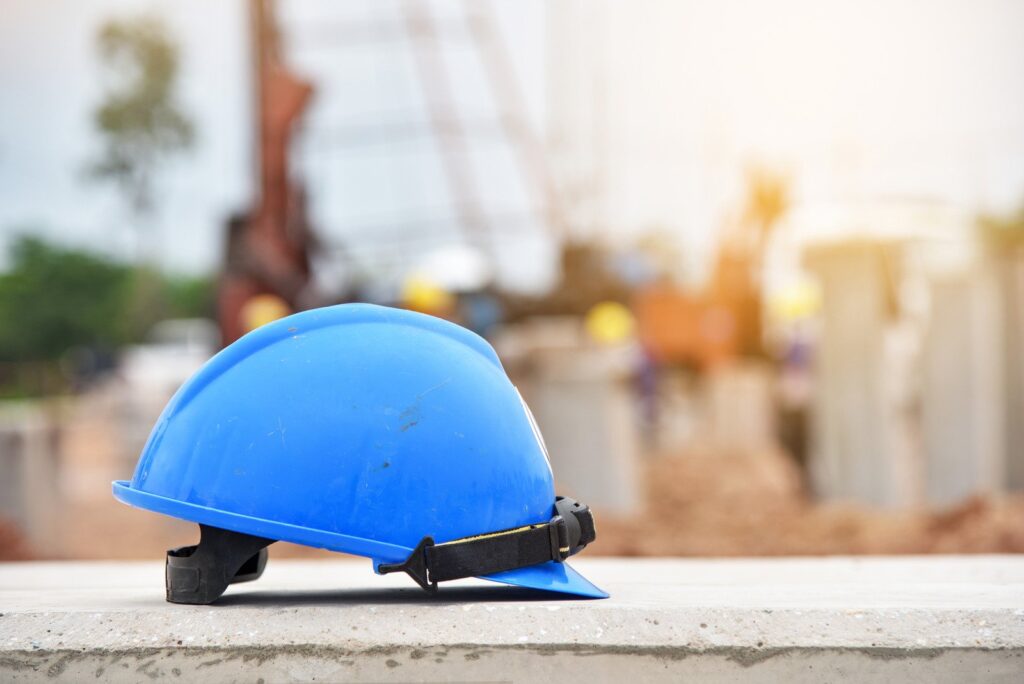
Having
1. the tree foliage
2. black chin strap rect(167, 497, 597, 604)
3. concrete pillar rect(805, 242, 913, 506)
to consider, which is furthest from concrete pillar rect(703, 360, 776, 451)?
the tree foliage

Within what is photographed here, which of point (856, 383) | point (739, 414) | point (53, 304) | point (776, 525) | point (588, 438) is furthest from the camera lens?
point (53, 304)

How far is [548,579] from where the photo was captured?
9.87 ft

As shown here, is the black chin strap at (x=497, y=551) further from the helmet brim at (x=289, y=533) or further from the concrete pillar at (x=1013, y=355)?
the concrete pillar at (x=1013, y=355)

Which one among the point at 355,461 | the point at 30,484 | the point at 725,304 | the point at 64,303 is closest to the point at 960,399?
the point at 30,484

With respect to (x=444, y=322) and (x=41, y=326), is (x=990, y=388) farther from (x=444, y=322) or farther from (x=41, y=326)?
(x=41, y=326)

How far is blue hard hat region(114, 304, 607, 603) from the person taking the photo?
279 cm

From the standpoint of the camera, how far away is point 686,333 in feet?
93.6

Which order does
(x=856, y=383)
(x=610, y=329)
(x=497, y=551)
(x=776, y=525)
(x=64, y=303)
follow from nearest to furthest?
1. (x=497, y=551)
2. (x=776, y=525)
3. (x=856, y=383)
4. (x=610, y=329)
5. (x=64, y=303)

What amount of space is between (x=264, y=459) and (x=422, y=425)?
36 cm

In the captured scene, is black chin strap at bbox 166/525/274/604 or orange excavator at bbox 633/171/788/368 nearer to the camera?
black chin strap at bbox 166/525/274/604

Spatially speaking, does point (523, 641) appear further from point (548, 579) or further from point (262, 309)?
point (262, 309)

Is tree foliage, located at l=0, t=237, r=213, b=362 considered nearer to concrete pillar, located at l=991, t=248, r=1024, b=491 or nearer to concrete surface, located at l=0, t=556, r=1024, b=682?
concrete pillar, located at l=991, t=248, r=1024, b=491

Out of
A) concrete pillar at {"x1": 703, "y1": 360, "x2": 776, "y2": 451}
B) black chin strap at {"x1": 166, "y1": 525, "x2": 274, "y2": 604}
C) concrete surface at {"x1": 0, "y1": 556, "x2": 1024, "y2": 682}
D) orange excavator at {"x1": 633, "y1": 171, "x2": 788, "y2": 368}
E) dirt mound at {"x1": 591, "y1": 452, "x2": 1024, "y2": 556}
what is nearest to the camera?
concrete surface at {"x1": 0, "y1": 556, "x2": 1024, "y2": 682}

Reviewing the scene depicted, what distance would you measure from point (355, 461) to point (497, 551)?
0.40 m
